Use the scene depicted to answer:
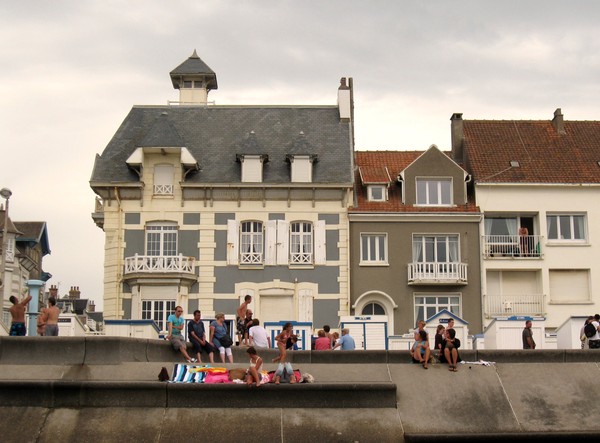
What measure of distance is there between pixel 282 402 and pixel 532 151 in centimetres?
2805

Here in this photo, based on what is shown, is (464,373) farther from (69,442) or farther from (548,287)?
(548,287)

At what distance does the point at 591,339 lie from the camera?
2886 centimetres

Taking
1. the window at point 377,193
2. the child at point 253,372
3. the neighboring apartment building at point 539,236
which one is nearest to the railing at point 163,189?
the window at point 377,193

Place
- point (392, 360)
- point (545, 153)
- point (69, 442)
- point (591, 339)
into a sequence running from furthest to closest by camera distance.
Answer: point (545, 153) → point (591, 339) → point (392, 360) → point (69, 442)

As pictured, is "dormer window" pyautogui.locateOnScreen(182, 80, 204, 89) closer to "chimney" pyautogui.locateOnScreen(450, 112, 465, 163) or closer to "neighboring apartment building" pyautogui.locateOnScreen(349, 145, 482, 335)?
"neighboring apartment building" pyautogui.locateOnScreen(349, 145, 482, 335)

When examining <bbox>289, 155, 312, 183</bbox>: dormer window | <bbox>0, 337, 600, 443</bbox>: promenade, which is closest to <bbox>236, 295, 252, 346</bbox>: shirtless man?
<bbox>0, 337, 600, 443</bbox>: promenade

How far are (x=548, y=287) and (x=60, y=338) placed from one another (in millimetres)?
25659

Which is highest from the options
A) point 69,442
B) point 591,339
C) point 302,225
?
point 302,225

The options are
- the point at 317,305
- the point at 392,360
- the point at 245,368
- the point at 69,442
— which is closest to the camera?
the point at 69,442

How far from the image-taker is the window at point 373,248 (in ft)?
149

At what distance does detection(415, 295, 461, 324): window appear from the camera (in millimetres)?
44844

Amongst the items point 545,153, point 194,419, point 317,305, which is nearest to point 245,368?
point 194,419

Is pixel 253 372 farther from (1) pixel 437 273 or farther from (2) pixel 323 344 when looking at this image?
(1) pixel 437 273

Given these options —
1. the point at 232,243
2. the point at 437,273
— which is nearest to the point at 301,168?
the point at 232,243
